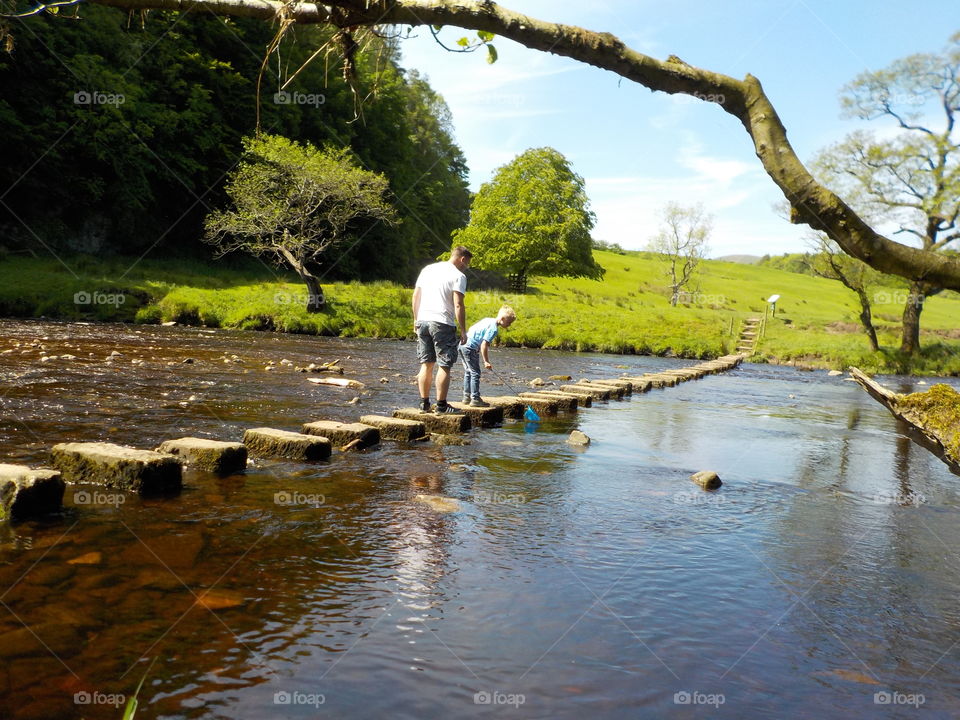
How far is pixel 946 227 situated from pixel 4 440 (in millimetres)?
38053

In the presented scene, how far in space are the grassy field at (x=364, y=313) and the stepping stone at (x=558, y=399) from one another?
1900 cm

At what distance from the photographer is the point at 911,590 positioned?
471 cm

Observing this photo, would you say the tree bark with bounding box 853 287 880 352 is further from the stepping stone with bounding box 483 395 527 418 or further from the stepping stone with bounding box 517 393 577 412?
the stepping stone with bounding box 483 395 527 418

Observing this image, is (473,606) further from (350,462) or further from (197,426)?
(197,426)

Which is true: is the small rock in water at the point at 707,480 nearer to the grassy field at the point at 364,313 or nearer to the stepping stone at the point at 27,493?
the stepping stone at the point at 27,493

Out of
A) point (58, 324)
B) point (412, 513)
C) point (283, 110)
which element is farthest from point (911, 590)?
point (283, 110)

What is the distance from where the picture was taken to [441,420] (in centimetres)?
958

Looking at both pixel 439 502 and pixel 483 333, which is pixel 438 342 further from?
pixel 439 502

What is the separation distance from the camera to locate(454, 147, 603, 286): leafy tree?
53.8m

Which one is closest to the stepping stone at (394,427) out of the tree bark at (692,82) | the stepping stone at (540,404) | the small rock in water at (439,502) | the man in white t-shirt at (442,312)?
the man in white t-shirt at (442,312)

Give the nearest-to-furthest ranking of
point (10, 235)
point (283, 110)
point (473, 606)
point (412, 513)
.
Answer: point (473, 606) → point (412, 513) → point (10, 235) → point (283, 110)

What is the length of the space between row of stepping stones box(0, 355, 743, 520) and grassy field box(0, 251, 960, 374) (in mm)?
20720

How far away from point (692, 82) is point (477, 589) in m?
3.03

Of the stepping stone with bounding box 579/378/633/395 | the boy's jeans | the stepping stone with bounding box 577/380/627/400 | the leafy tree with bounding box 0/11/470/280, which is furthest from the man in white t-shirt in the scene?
the leafy tree with bounding box 0/11/470/280
